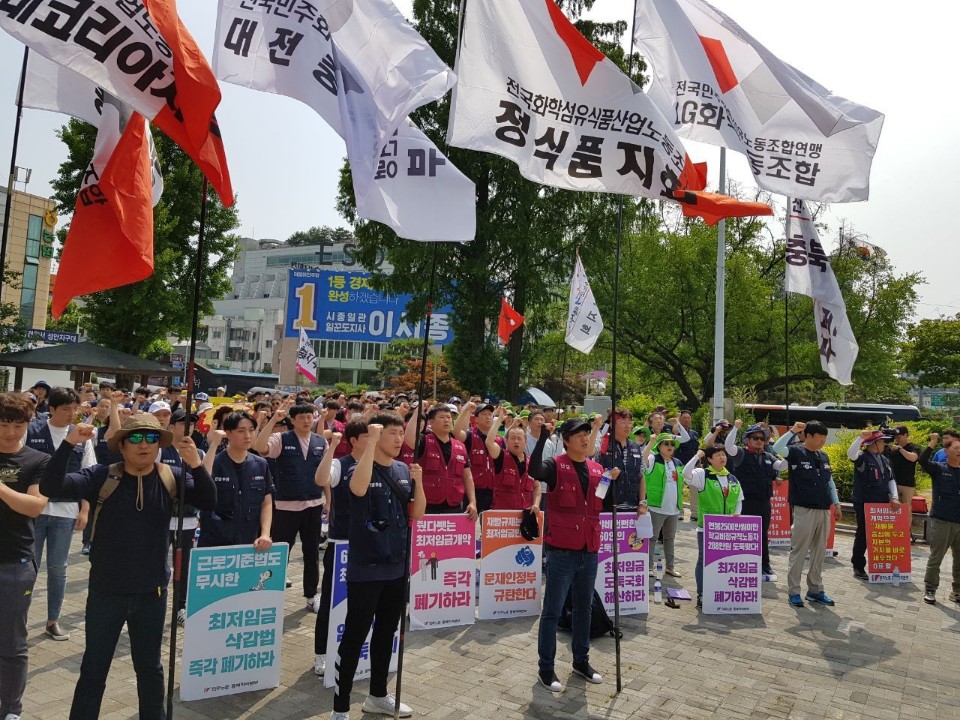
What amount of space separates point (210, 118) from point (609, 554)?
18.7ft

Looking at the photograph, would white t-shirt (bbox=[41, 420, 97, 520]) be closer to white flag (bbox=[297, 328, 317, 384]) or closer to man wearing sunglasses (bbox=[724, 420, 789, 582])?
man wearing sunglasses (bbox=[724, 420, 789, 582])

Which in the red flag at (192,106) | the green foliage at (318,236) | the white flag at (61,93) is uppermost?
the green foliage at (318,236)

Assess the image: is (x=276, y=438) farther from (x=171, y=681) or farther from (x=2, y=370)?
(x=2, y=370)

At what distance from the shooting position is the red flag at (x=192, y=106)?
4805 millimetres

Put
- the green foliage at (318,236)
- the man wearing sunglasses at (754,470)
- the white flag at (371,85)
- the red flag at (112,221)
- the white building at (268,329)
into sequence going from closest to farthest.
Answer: the red flag at (112,221), the white flag at (371,85), the man wearing sunglasses at (754,470), the white building at (268,329), the green foliage at (318,236)

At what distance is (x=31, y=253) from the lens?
53.5 meters

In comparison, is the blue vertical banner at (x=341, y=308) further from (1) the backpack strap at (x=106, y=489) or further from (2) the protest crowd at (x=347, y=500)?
(1) the backpack strap at (x=106, y=489)

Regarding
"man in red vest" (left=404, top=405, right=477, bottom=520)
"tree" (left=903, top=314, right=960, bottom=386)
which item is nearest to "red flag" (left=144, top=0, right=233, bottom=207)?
"man in red vest" (left=404, top=405, right=477, bottom=520)

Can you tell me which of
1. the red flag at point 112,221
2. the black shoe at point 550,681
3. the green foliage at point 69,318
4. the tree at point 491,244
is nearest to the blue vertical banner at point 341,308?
the green foliage at point 69,318

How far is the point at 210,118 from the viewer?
4852 mm

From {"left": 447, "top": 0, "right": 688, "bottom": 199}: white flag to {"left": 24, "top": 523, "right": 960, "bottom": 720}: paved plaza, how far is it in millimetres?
4254

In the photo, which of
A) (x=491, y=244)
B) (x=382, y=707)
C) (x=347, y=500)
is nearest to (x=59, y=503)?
(x=347, y=500)

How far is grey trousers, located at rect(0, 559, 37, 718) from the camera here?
4340mm

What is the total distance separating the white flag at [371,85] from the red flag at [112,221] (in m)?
1.08
